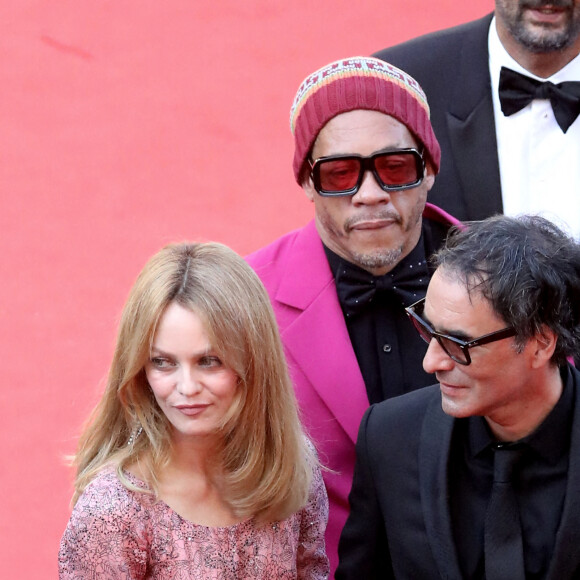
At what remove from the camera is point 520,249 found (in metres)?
2.21

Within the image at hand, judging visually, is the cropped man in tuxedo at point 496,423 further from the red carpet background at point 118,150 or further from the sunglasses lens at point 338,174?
the red carpet background at point 118,150

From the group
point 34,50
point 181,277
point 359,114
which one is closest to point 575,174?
point 359,114

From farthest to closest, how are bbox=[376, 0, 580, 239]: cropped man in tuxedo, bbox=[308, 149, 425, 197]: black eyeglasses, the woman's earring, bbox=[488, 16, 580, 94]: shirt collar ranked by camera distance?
bbox=[488, 16, 580, 94]: shirt collar → bbox=[376, 0, 580, 239]: cropped man in tuxedo → bbox=[308, 149, 425, 197]: black eyeglasses → the woman's earring

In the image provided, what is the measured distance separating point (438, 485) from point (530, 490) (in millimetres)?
168

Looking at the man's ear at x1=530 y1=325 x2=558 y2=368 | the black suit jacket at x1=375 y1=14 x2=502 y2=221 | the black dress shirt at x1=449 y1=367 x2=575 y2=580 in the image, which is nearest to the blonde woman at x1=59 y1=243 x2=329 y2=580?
the black dress shirt at x1=449 y1=367 x2=575 y2=580

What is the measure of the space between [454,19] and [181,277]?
2303mm

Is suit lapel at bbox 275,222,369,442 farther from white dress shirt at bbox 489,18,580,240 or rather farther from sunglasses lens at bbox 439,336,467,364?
white dress shirt at bbox 489,18,580,240

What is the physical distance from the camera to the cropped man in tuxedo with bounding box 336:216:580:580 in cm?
216

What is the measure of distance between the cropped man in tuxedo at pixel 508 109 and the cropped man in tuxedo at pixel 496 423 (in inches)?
34.1

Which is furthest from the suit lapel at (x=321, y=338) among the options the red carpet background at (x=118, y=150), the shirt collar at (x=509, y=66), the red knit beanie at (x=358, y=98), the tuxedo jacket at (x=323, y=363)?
the red carpet background at (x=118, y=150)

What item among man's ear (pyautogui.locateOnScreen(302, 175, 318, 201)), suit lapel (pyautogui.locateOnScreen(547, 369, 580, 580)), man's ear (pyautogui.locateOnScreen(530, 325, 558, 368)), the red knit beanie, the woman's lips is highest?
the red knit beanie

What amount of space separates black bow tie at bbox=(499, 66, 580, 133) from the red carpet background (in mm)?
1093

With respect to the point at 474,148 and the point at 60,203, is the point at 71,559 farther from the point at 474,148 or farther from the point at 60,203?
the point at 60,203

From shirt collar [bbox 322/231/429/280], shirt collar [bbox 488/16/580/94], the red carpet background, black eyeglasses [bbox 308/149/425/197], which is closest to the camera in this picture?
black eyeglasses [bbox 308/149/425/197]
